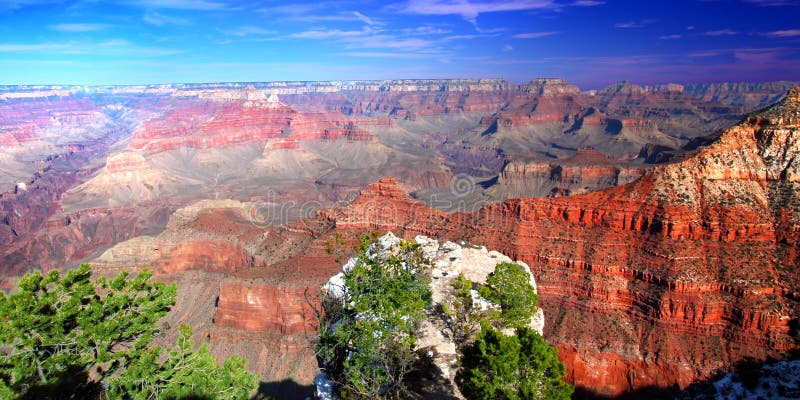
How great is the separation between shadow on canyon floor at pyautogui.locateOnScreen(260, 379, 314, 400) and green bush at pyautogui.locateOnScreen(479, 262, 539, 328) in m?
19.6

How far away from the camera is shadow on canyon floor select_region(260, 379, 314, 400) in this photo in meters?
40.4

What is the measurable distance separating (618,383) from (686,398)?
11571 millimetres

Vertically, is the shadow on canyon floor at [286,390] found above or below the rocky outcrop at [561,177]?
below

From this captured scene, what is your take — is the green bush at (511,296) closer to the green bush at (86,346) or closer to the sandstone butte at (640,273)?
the sandstone butte at (640,273)

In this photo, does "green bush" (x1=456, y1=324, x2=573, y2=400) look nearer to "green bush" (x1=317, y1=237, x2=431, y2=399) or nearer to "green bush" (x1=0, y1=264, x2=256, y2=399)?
"green bush" (x1=317, y1=237, x2=431, y2=399)

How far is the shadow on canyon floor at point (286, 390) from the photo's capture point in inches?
1591

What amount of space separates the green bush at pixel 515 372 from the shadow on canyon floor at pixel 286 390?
2306 cm

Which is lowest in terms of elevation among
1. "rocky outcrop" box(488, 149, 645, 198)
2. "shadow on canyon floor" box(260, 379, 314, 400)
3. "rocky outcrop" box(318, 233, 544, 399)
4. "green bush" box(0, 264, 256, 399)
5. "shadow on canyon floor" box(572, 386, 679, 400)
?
"shadow on canyon floor" box(260, 379, 314, 400)

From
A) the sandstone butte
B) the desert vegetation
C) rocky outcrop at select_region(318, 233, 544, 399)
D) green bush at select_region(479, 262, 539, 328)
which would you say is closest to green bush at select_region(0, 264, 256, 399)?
the desert vegetation

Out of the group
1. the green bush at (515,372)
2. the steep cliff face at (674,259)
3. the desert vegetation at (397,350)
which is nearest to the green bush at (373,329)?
the desert vegetation at (397,350)

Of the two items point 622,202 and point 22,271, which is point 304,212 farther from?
point 622,202

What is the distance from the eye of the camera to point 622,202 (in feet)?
151

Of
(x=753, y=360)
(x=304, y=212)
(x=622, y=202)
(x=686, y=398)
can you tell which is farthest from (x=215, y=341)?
(x=304, y=212)

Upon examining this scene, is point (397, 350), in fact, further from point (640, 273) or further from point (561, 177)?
point (561, 177)
